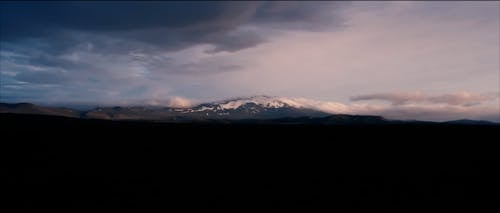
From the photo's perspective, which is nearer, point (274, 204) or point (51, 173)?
point (274, 204)

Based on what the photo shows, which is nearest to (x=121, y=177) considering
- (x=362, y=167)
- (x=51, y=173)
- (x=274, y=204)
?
(x=51, y=173)

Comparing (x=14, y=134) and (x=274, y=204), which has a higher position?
(x=14, y=134)

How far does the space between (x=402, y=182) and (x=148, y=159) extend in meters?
23.9

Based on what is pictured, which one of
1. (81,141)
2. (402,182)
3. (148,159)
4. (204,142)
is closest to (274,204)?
(402,182)

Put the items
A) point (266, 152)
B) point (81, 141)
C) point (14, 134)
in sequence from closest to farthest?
point (266, 152) → point (81, 141) → point (14, 134)

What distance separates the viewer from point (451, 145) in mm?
47312

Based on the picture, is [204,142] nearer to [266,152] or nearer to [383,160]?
[266,152]

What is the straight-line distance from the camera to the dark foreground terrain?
22219mm

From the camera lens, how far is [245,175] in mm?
30094

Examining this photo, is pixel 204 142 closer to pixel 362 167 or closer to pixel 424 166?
pixel 362 167

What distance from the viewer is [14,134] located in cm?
5094

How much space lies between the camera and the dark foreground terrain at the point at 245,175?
22.2 metres

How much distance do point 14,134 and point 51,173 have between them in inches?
1070

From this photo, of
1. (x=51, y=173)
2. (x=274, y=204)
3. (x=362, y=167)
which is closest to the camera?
(x=274, y=204)
